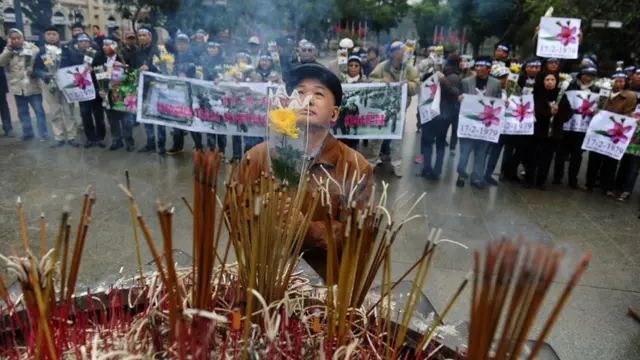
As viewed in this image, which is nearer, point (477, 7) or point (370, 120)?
point (477, 7)

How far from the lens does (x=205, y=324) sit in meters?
1.03

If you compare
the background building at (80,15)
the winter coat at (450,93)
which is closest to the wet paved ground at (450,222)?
the winter coat at (450,93)

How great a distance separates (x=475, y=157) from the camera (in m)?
5.54

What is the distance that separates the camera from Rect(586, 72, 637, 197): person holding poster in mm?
5180

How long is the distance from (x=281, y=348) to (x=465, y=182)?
4888 millimetres

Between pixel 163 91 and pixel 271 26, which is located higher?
pixel 271 26

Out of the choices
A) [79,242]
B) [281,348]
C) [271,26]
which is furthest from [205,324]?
[271,26]

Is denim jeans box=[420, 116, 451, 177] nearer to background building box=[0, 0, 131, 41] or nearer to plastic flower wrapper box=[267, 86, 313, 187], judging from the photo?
plastic flower wrapper box=[267, 86, 313, 187]

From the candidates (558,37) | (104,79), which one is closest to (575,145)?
(558,37)

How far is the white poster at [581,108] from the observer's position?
5422mm

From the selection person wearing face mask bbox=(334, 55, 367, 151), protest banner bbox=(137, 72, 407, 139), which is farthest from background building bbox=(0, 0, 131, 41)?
person wearing face mask bbox=(334, 55, 367, 151)

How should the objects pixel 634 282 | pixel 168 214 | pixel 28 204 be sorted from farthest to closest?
pixel 28 204
pixel 634 282
pixel 168 214

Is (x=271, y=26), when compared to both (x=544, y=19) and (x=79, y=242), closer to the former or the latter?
(x=544, y=19)

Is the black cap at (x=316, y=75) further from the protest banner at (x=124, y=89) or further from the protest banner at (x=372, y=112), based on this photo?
the protest banner at (x=124, y=89)
